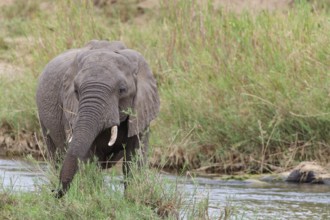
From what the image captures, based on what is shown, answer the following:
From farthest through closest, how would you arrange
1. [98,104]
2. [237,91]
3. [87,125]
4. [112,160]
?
[237,91]
[112,160]
[98,104]
[87,125]

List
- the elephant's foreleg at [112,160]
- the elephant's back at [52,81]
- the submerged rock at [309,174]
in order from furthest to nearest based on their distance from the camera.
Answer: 1. the submerged rock at [309,174]
2. the elephant's back at [52,81]
3. the elephant's foreleg at [112,160]

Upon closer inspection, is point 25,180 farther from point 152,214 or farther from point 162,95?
point 152,214

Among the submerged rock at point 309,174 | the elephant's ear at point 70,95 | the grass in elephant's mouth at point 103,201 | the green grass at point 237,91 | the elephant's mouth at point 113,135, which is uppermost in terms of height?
the elephant's ear at point 70,95

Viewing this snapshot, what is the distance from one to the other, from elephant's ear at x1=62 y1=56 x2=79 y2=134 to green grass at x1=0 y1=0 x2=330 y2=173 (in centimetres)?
261

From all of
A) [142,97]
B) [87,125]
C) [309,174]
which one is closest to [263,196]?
[309,174]

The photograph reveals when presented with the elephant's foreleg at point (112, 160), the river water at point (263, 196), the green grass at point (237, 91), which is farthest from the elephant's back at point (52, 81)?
the green grass at point (237, 91)

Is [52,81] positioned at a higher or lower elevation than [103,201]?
higher

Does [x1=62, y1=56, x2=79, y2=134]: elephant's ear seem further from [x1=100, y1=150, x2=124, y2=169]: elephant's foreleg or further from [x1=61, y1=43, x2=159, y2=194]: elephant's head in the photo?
[x1=100, y1=150, x2=124, y2=169]: elephant's foreleg

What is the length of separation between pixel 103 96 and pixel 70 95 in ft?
1.31

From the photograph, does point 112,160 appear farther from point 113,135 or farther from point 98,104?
point 98,104

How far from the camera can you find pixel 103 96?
25.7 feet

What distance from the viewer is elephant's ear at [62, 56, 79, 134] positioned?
8.05 meters

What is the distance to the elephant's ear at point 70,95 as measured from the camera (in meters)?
8.05

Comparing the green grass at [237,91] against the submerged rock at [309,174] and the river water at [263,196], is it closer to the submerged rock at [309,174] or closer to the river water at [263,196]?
the submerged rock at [309,174]
